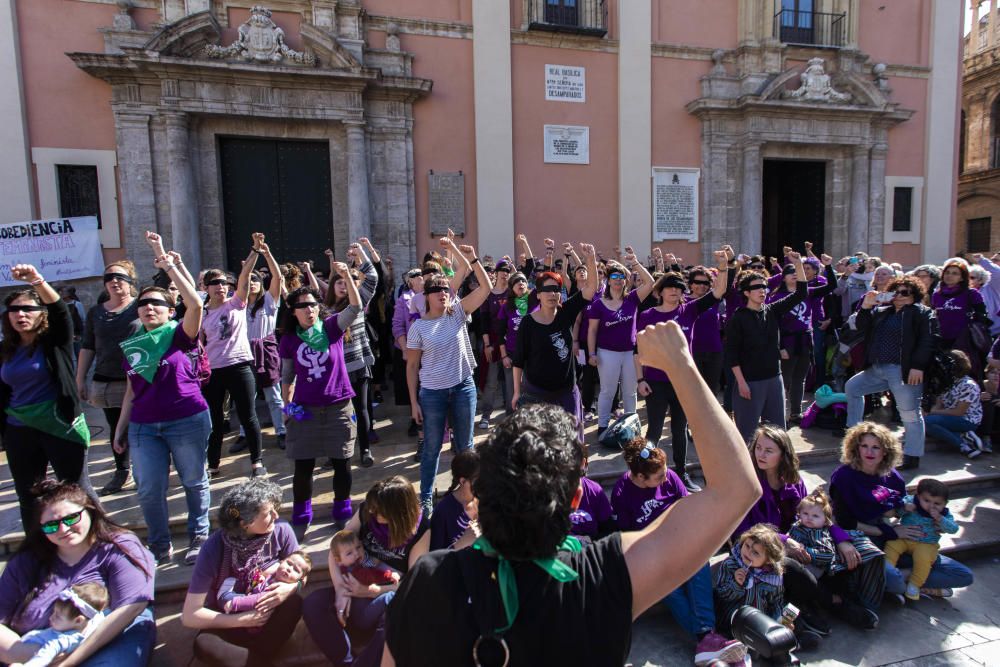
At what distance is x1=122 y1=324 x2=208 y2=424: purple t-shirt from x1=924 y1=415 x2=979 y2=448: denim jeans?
652 cm

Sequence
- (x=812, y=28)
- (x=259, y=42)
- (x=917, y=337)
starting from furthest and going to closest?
(x=812, y=28)
(x=259, y=42)
(x=917, y=337)

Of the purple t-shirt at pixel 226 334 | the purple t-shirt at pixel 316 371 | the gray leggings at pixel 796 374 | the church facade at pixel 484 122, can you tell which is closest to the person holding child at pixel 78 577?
the purple t-shirt at pixel 316 371

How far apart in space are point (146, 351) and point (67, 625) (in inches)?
57.8

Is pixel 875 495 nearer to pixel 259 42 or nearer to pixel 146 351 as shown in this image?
pixel 146 351

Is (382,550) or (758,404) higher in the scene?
(758,404)

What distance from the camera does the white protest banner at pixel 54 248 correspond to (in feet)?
28.1

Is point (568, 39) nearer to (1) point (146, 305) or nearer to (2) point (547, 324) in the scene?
(2) point (547, 324)

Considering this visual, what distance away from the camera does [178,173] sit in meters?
9.71

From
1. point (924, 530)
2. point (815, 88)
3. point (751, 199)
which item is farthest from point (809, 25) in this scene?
point (924, 530)

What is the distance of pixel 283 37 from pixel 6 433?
8658 mm

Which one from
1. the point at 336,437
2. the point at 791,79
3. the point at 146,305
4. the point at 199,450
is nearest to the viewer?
the point at 146,305

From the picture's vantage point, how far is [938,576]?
3.54 m

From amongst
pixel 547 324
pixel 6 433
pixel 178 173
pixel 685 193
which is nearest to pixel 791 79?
pixel 685 193

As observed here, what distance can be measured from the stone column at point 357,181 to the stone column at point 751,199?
8014 mm
